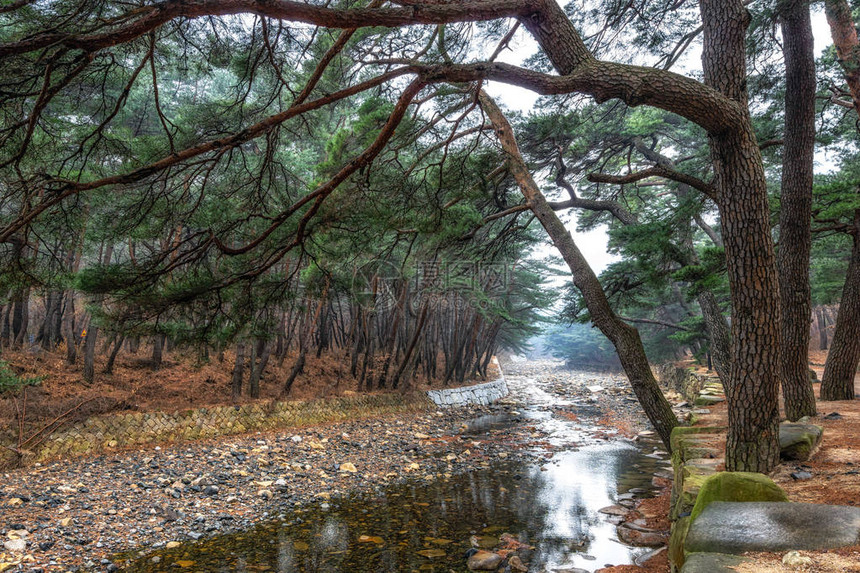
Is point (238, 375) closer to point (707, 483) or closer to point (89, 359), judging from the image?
point (89, 359)

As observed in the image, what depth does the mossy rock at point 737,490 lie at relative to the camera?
9.90 ft

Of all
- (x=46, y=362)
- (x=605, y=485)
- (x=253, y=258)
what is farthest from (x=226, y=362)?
(x=605, y=485)

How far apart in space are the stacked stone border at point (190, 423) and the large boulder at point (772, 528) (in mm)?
8076

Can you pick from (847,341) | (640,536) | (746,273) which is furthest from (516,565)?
(847,341)

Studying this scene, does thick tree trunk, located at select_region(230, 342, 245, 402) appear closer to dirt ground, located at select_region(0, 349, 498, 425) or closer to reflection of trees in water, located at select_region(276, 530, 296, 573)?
dirt ground, located at select_region(0, 349, 498, 425)

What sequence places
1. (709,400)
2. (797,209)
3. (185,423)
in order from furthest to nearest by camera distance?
(709,400), (185,423), (797,209)

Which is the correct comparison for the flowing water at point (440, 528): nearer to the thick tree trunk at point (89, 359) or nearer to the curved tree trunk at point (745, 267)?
the curved tree trunk at point (745, 267)

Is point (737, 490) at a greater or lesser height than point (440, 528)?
greater

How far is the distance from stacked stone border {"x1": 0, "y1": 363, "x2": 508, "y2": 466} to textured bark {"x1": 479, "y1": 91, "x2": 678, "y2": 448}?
23.2 ft

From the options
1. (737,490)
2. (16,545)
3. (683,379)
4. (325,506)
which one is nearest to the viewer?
(737,490)

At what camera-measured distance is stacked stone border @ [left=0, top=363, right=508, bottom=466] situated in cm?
706

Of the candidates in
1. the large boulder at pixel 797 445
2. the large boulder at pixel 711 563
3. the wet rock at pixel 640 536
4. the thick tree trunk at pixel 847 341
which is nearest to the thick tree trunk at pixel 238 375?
the wet rock at pixel 640 536

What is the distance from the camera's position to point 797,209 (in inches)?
228

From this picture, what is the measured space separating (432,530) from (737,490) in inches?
136
